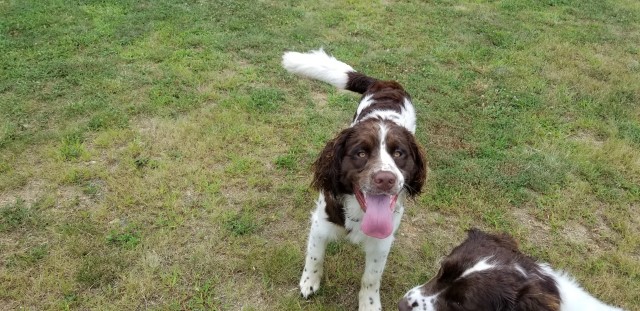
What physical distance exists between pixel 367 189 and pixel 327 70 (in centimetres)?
207

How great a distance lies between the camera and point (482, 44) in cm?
711

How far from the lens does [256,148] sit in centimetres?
470

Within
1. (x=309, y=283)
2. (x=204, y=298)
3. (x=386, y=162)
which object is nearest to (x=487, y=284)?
(x=386, y=162)

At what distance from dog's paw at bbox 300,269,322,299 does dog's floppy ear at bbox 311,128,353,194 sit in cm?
72

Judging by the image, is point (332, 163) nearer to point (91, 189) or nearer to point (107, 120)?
point (91, 189)

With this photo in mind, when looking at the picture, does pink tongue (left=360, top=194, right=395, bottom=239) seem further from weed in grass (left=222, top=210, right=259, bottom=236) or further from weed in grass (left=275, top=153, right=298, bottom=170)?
weed in grass (left=275, top=153, right=298, bottom=170)

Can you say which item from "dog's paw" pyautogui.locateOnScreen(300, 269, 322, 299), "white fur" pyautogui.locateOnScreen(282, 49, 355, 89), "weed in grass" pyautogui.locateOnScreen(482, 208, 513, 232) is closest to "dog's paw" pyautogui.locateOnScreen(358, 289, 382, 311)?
"dog's paw" pyautogui.locateOnScreen(300, 269, 322, 299)

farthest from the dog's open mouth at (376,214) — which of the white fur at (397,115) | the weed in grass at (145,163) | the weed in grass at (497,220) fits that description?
the weed in grass at (145,163)

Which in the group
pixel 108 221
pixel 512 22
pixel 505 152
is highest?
pixel 512 22

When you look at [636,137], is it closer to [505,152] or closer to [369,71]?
[505,152]

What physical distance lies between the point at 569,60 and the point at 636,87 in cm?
95

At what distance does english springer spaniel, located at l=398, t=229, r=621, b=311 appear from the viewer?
2.15m

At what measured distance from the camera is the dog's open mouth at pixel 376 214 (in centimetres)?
272

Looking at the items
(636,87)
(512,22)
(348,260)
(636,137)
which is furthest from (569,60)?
(348,260)
